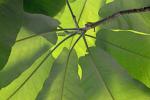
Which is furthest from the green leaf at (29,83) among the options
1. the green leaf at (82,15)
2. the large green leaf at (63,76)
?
the green leaf at (82,15)

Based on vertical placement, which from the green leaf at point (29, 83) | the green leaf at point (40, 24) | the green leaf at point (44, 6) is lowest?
the green leaf at point (29, 83)

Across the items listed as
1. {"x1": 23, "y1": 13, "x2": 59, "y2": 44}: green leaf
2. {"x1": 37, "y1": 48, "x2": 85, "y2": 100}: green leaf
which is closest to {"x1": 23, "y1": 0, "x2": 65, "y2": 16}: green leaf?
{"x1": 23, "y1": 13, "x2": 59, "y2": 44}: green leaf

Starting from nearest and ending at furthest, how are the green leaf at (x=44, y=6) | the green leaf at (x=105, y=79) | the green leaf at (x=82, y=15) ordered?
the green leaf at (x=44, y=6) < the green leaf at (x=105, y=79) < the green leaf at (x=82, y=15)

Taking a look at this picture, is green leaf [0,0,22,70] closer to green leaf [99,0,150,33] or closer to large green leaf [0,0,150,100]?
large green leaf [0,0,150,100]

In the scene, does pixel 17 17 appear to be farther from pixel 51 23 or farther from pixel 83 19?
pixel 83 19

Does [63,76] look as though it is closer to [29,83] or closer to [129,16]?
[29,83]

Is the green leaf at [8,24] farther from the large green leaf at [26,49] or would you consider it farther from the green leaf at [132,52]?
the green leaf at [132,52]

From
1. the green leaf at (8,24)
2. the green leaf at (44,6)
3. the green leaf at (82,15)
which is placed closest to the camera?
the green leaf at (8,24)
